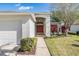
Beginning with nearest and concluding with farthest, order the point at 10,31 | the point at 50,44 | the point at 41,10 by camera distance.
Answer: the point at 41,10 → the point at 50,44 → the point at 10,31

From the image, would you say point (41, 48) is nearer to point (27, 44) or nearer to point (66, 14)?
point (27, 44)

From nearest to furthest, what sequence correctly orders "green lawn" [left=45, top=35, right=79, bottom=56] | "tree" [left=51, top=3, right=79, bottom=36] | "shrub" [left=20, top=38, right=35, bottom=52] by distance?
Answer: "tree" [left=51, top=3, right=79, bottom=36], "green lawn" [left=45, top=35, right=79, bottom=56], "shrub" [left=20, top=38, right=35, bottom=52]

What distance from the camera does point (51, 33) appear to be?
23.5 feet

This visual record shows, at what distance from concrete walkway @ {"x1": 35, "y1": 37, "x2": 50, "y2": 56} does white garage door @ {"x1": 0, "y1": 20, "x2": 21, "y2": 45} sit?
0.78 m

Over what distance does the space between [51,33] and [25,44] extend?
1208 mm

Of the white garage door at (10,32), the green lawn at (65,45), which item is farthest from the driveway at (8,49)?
the green lawn at (65,45)

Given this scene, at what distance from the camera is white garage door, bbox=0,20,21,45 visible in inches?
312

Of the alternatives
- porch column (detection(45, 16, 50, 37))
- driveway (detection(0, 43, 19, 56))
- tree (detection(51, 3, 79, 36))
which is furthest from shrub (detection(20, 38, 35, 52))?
tree (detection(51, 3, 79, 36))

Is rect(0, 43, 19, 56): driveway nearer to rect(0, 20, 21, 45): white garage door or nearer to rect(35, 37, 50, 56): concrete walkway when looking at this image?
rect(0, 20, 21, 45): white garage door

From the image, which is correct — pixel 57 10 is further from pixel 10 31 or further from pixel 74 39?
pixel 10 31

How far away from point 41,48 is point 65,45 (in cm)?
94

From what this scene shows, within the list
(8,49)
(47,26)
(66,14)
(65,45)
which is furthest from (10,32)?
(66,14)

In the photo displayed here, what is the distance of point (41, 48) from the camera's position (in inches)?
307

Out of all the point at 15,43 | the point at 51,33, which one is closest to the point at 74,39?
the point at 51,33
